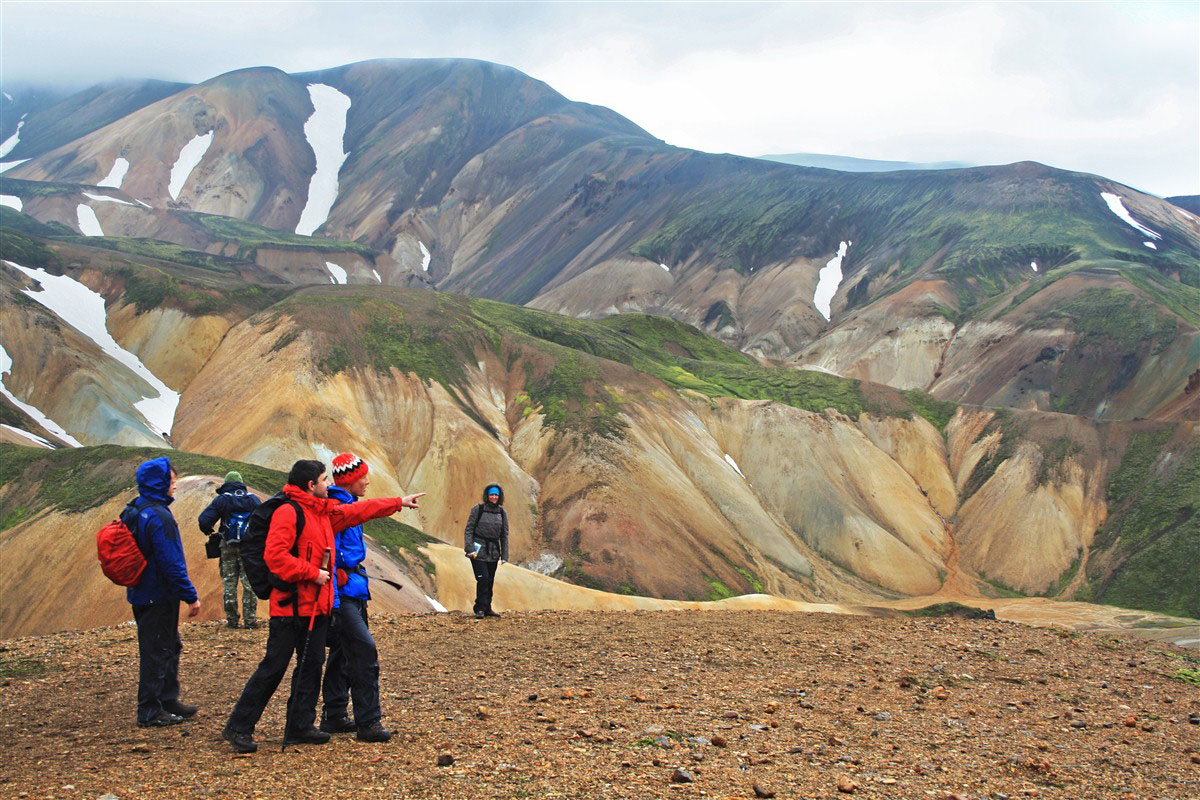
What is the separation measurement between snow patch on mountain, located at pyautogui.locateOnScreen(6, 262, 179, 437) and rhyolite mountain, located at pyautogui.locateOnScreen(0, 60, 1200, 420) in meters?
30.8

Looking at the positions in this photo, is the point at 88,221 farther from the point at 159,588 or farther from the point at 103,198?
the point at 159,588

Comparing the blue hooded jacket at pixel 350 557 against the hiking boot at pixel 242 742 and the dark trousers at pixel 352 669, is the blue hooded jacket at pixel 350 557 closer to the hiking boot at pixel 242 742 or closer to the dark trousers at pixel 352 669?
the dark trousers at pixel 352 669

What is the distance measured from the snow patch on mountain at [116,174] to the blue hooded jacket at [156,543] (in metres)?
198

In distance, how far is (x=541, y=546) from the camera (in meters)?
50.8

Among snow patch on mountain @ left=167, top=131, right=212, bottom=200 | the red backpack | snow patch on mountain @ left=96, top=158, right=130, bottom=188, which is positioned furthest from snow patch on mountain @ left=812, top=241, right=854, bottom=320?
snow patch on mountain @ left=96, top=158, right=130, bottom=188

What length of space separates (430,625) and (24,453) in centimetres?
2630

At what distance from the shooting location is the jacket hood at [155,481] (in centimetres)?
980

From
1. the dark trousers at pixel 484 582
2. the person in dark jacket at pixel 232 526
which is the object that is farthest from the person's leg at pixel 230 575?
the dark trousers at pixel 484 582

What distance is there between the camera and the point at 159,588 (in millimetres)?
9781

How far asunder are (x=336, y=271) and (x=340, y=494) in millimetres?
152949

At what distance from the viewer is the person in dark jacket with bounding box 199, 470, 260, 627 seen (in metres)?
14.3

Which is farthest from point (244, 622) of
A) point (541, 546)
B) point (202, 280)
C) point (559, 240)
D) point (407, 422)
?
point (559, 240)

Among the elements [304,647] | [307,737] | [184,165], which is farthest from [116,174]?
[307,737]

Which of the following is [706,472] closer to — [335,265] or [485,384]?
[485,384]
